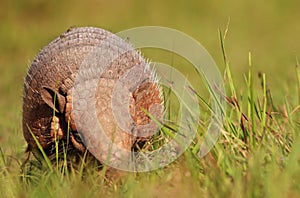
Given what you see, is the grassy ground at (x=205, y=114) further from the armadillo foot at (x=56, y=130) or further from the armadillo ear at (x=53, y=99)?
the armadillo ear at (x=53, y=99)

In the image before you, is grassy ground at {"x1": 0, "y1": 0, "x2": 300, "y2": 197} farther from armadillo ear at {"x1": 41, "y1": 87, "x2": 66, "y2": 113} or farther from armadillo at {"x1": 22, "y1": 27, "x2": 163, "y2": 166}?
armadillo ear at {"x1": 41, "y1": 87, "x2": 66, "y2": 113}

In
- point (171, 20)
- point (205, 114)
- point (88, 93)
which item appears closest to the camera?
point (88, 93)

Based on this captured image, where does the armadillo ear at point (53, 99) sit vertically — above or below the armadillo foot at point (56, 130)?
above

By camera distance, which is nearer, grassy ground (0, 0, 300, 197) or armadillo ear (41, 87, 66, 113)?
grassy ground (0, 0, 300, 197)

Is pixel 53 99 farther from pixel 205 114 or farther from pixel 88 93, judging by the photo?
pixel 205 114

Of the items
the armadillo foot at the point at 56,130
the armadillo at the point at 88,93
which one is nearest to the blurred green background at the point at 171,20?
the armadillo at the point at 88,93

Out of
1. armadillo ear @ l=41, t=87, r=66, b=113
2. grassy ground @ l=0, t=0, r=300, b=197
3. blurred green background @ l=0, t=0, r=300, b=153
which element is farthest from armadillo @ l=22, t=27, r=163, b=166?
blurred green background @ l=0, t=0, r=300, b=153

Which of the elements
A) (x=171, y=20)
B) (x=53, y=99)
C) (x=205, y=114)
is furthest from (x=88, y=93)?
(x=171, y=20)

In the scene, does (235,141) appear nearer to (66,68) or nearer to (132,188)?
(132,188)
